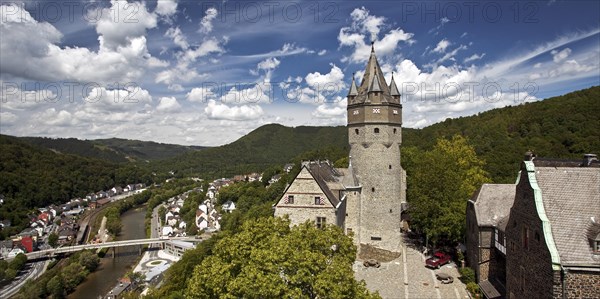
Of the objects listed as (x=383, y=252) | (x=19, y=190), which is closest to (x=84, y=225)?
(x=19, y=190)

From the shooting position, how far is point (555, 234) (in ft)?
41.6

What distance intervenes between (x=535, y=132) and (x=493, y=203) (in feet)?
164

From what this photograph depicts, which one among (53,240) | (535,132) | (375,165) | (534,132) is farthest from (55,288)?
(535,132)

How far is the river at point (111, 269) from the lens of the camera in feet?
158

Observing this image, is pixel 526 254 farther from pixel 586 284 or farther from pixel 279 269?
pixel 279 269

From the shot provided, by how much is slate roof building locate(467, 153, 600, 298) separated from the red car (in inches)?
402

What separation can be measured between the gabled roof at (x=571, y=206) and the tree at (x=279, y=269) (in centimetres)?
706

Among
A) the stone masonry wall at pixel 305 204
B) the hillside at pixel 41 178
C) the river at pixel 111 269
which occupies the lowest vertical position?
the river at pixel 111 269

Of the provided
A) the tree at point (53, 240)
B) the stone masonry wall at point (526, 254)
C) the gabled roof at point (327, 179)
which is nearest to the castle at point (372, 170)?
the gabled roof at point (327, 179)

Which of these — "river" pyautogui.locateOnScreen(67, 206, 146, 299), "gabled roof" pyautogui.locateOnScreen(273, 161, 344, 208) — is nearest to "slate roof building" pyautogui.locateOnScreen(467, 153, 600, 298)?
"gabled roof" pyautogui.locateOnScreen(273, 161, 344, 208)

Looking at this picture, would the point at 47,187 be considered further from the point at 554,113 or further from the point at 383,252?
the point at 554,113

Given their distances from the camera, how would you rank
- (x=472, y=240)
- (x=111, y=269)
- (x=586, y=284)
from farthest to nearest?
(x=111, y=269), (x=472, y=240), (x=586, y=284)

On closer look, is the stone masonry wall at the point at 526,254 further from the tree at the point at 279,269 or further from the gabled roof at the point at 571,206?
the tree at the point at 279,269

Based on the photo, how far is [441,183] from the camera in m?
29.0
